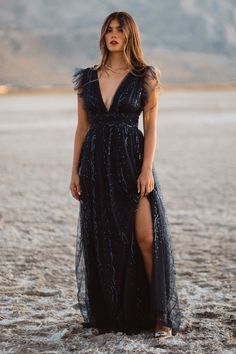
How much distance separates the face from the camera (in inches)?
134

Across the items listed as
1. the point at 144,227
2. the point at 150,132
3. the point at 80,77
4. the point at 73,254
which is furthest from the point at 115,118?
the point at 73,254

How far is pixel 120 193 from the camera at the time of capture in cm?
342

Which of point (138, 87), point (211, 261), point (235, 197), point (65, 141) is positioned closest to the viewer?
point (138, 87)

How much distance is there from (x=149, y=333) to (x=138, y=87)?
121 centimetres

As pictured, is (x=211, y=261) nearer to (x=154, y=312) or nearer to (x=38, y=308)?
(x=38, y=308)

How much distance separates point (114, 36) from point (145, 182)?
2.32ft

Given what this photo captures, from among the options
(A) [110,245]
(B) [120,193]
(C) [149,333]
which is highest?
(B) [120,193]

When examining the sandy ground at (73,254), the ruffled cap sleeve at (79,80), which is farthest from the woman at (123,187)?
the sandy ground at (73,254)

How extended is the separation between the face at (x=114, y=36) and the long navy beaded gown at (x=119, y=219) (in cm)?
15

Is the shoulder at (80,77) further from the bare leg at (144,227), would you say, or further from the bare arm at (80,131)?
the bare leg at (144,227)

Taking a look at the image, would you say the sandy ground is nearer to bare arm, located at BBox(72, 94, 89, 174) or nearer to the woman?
the woman

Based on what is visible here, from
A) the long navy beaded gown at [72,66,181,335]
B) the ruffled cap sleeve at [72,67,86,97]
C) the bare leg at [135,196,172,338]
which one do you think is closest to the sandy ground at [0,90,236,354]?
the long navy beaded gown at [72,66,181,335]

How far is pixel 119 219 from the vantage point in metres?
3.43

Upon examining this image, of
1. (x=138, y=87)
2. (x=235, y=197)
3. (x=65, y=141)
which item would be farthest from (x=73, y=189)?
(x=65, y=141)
